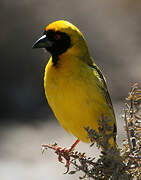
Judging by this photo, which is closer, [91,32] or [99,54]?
[99,54]

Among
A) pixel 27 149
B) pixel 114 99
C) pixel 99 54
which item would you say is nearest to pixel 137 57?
pixel 99 54

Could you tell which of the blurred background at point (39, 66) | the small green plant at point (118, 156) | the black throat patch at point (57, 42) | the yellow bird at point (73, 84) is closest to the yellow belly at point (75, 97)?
the yellow bird at point (73, 84)

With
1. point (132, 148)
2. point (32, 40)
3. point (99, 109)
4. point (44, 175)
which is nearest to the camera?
point (132, 148)

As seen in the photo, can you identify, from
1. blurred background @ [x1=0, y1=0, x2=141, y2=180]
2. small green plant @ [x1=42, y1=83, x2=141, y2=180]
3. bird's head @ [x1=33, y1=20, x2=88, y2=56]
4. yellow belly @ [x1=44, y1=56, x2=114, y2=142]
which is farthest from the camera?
blurred background @ [x1=0, y1=0, x2=141, y2=180]

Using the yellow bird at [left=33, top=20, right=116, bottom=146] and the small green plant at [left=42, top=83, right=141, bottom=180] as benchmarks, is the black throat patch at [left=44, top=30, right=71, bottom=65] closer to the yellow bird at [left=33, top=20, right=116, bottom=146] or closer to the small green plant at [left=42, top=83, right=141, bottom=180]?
the yellow bird at [left=33, top=20, right=116, bottom=146]

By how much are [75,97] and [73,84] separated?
10 cm

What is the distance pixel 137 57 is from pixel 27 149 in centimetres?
362

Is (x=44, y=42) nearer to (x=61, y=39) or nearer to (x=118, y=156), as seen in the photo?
(x=61, y=39)

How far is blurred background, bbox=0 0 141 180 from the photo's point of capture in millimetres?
8445

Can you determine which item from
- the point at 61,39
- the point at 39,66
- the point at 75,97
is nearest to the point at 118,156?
the point at 75,97

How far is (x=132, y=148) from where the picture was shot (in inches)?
113

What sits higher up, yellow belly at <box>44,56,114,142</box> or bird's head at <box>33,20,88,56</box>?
bird's head at <box>33,20,88,56</box>

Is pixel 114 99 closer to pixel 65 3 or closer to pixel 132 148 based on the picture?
pixel 65 3

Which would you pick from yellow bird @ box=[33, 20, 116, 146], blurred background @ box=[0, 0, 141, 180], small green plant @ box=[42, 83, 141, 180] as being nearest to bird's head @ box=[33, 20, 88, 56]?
yellow bird @ box=[33, 20, 116, 146]
